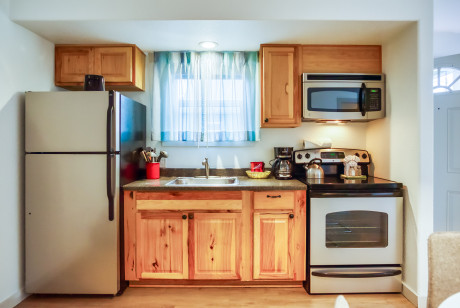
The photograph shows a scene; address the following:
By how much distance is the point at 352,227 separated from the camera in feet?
7.57

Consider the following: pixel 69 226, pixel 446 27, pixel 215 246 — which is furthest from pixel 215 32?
pixel 446 27

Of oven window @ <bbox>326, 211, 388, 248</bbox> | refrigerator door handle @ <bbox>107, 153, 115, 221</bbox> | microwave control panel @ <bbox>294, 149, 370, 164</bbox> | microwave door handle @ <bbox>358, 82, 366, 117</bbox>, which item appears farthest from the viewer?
microwave control panel @ <bbox>294, 149, 370, 164</bbox>

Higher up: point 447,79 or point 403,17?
point 403,17

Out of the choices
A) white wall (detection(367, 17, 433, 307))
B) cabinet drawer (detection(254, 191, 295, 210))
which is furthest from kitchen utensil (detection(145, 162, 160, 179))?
white wall (detection(367, 17, 433, 307))

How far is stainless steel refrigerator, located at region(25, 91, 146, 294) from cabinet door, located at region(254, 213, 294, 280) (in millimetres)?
1095

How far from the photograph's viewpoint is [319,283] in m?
2.29

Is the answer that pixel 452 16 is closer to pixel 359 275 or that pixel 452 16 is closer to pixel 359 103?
pixel 359 103

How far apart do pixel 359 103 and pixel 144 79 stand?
6.81ft

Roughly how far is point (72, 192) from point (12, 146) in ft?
1.82

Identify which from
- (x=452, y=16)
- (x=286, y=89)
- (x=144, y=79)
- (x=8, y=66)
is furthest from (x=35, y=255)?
(x=452, y=16)

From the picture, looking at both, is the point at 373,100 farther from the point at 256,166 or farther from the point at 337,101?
the point at 256,166

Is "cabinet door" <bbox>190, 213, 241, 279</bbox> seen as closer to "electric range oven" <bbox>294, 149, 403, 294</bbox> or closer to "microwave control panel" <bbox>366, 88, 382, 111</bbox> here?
"electric range oven" <bbox>294, 149, 403, 294</bbox>

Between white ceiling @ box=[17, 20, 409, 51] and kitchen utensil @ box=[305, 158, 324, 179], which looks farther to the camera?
kitchen utensil @ box=[305, 158, 324, 179]

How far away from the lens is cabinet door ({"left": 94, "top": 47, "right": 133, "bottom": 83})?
104 inches
